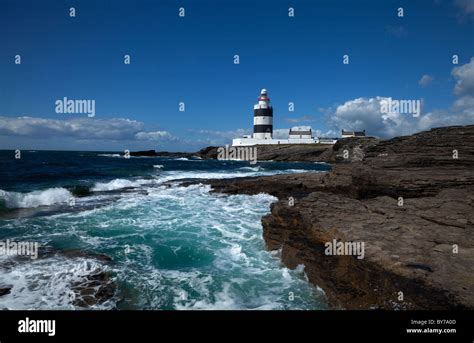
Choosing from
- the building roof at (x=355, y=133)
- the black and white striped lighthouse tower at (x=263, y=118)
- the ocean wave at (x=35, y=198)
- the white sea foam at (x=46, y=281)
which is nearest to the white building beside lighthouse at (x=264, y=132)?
the black and white striped lighthouse tower at (x=263, y=118)

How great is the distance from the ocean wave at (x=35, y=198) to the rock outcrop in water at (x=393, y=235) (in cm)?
1440

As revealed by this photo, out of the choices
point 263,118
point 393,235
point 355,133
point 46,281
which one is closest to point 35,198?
point 46,281

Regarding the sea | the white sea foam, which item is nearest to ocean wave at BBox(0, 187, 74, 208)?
the sea

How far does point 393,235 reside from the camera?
7.27 meters

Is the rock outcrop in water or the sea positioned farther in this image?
the sea

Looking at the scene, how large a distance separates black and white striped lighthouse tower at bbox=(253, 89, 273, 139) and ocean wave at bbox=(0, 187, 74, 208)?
68.2 m

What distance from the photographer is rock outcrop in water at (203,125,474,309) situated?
211 inches

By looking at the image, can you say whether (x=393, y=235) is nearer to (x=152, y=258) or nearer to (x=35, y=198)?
(x=152, y=258)

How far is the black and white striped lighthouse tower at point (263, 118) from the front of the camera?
83.1 meters

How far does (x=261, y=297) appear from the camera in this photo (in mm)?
6988

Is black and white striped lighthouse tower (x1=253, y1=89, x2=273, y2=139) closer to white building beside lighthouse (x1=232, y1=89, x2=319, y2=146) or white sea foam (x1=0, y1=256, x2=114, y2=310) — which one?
white building beside lighthouse (x1=232, y1=89, x2=319, y2=146)

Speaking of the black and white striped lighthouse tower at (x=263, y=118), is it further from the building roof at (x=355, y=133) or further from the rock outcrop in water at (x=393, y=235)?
the rock outcrop in water at (x=393, y=235)
